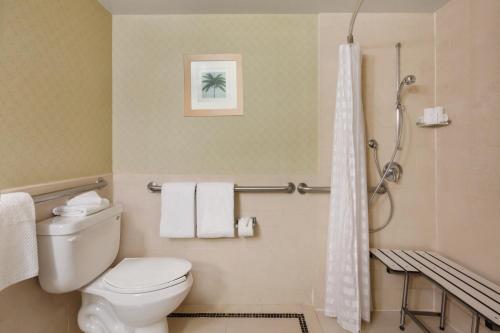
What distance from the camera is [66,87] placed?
1460mm

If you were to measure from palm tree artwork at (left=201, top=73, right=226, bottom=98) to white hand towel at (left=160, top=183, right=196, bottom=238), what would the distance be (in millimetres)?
680

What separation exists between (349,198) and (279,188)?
47 cm

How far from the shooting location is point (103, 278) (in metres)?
1.41

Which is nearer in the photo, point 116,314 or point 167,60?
point 116,314

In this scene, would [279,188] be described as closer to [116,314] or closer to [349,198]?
[349,198]

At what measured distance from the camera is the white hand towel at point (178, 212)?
1.77 m

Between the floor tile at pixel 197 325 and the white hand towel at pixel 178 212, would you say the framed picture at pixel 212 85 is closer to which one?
the white hand towel at pixel 178 212

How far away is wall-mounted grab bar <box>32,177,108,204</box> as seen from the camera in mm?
1218

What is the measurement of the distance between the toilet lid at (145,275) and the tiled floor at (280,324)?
48 cm

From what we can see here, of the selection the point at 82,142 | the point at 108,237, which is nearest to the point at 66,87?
the point at 82,142

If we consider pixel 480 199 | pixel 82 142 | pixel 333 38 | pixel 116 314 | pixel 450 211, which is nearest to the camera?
pixel 116 314

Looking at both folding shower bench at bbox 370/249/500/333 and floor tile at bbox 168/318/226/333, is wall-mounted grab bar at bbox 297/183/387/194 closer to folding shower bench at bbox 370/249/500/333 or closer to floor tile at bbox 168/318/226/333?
folding shower bench at bbox 370/249/500/333

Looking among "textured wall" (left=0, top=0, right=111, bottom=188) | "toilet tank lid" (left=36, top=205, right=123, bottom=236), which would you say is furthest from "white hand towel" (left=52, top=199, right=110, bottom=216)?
"textured wall" (left=0, top=0, right=111, bottom=188)

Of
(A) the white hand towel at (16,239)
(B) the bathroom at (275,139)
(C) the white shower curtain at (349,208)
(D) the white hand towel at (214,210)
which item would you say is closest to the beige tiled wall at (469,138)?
(B) the bathroom at (275,139)
